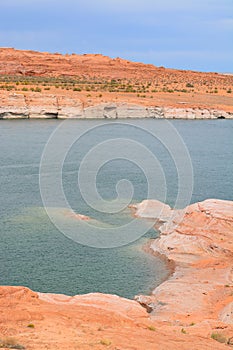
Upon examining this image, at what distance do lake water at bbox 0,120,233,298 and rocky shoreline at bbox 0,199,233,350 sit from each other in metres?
1.07

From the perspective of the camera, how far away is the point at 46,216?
23312 mm

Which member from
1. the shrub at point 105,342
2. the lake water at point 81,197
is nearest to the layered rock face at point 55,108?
the lake water at point 81,197

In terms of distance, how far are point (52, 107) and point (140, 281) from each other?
129ft

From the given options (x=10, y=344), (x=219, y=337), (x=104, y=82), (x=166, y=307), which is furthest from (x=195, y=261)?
(x=104, y=82)

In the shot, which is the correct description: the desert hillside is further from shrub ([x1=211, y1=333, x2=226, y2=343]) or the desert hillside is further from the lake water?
shrub ([x1=211, y1=333, x2=226, y2=343])

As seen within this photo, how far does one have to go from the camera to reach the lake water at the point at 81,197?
17266 millimetres

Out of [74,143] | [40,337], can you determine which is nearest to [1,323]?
[40,337]

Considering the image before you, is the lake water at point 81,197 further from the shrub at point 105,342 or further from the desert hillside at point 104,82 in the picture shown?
the desert hillside at point 104,82

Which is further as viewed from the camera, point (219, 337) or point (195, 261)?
point (195, 261)

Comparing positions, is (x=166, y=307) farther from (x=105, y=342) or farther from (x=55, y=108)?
(x=55, y=108)

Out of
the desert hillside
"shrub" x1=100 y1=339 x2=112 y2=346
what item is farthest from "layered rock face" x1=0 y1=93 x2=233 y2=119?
"shrub" x1=100 y1=339 x2=112 y2=346

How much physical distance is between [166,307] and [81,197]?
12.0m

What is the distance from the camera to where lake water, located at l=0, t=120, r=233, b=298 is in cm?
1727

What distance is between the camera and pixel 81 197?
26.4 meters
